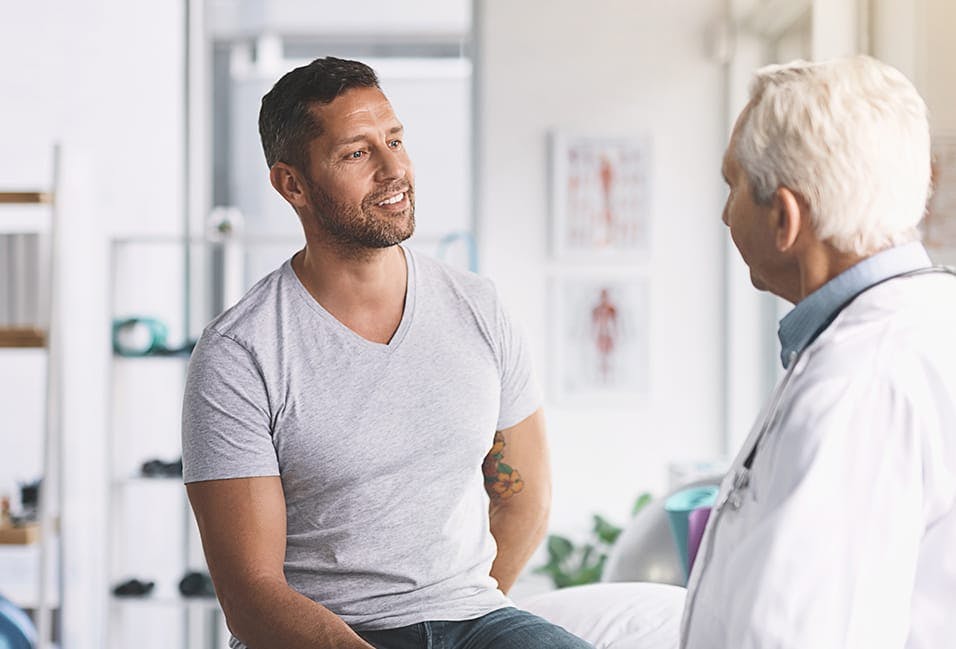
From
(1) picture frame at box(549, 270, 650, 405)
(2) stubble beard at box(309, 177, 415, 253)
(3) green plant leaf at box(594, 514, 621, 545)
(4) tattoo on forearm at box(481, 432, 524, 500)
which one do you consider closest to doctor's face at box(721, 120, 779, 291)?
(2) stubble beard at box(309, 177, 415, 253)

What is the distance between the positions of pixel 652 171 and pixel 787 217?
322cm

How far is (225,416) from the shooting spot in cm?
167

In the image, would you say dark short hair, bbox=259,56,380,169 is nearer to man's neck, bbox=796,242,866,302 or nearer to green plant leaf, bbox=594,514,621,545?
man's neck, bbox=796,242,866,302

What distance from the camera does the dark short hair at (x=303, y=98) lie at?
70.0 inches

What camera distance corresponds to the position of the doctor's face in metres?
1.30

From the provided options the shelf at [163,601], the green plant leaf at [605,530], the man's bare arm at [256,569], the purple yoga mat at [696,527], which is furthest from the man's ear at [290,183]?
the green plant leaf at [605,530]

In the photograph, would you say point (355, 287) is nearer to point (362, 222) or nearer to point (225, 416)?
point (362, 222)

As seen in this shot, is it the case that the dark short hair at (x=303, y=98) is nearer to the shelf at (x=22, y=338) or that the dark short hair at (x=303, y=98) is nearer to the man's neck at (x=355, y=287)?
the man's neck at (x=355, y=287)

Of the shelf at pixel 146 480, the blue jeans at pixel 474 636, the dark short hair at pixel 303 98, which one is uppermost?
the dark short hair at pixel 303 98

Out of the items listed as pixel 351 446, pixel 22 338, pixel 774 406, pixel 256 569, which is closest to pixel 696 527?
pixel 351 446

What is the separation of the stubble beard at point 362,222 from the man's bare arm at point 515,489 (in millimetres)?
367

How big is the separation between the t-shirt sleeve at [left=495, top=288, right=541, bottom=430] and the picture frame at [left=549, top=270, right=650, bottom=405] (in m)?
2.49

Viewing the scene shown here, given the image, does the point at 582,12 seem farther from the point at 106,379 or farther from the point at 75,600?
the point at 75,600

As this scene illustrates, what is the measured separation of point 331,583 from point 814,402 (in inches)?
31.5
